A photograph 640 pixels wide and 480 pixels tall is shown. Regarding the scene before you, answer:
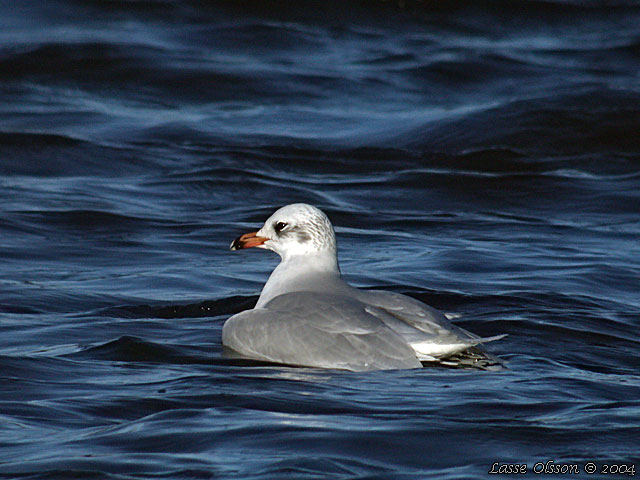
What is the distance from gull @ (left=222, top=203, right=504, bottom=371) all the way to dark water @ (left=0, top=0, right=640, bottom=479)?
0.30ft

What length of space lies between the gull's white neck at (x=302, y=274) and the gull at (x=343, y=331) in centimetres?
2

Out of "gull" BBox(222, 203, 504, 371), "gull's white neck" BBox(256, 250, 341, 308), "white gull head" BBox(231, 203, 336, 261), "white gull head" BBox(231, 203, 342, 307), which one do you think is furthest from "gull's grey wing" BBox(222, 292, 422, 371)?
"white gull head" BBox(231, 203, 336, 261)

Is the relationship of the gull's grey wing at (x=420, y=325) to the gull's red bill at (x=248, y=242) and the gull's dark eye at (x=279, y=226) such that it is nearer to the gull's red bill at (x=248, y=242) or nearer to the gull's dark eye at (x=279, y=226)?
the gull's dark eye at (x=279, y=226)

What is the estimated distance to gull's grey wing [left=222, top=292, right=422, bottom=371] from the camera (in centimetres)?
636

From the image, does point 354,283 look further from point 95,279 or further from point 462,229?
point 462,229

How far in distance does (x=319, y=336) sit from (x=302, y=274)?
1.00m

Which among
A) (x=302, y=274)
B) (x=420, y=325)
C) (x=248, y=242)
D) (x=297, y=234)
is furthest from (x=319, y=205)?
(x=420, y=325)

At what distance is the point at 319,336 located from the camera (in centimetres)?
653

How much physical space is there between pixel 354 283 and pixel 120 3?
11155 mm

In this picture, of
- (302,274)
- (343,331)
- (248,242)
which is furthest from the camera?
(248,242)

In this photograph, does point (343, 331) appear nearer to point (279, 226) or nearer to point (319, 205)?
point (279, 226)

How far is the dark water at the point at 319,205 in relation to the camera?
5.63 m

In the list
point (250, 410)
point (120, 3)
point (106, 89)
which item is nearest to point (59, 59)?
point (106, 89)

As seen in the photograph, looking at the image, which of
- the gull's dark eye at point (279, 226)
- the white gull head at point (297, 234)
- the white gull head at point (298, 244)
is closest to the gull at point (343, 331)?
the white gull head at point (298, 244)
